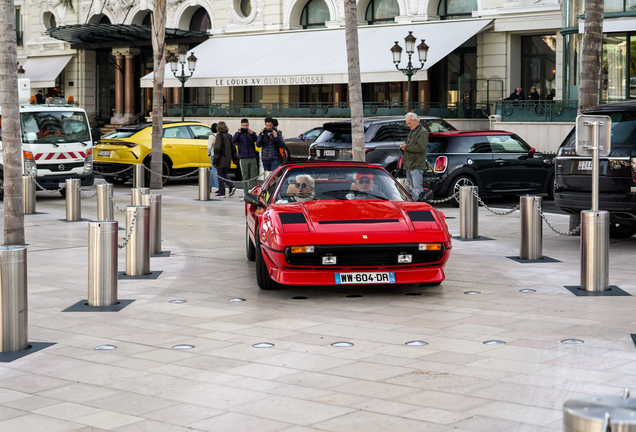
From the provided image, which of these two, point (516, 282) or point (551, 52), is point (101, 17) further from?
point (516, 282)

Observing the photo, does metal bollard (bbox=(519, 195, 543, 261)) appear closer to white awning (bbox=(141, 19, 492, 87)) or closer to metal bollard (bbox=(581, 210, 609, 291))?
metal bollard (bbox=(581, 210, 609, 291))

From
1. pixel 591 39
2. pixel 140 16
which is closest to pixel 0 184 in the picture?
pixel 591 39

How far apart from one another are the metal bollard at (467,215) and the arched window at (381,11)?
2427 cm

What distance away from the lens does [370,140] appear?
1986 centimetres

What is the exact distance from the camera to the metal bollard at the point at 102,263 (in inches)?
339

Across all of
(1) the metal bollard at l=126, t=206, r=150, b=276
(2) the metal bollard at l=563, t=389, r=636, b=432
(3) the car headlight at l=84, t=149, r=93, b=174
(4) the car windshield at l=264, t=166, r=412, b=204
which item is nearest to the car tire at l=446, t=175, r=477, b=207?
(3) the car headlight at l=84, t=149, r=93, b=174

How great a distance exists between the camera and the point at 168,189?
24.0m

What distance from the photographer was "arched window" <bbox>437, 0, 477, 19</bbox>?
114ft

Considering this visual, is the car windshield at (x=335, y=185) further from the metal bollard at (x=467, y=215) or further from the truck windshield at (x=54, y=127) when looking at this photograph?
the truck windshield at (x=54, y=127)

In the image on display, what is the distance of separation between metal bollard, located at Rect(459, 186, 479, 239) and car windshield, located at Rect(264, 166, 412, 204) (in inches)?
137

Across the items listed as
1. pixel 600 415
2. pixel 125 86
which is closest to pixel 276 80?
pixel 125 86

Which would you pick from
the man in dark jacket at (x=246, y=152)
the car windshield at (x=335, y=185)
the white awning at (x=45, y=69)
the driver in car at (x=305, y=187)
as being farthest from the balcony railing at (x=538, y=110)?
the white awning at (x=45, y=69)

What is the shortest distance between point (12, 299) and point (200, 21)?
1476 inches

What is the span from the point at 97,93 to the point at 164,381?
43.8 m
